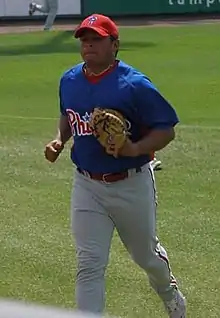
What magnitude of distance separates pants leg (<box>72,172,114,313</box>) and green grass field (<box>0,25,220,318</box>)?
104cm

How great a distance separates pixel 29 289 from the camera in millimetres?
6055

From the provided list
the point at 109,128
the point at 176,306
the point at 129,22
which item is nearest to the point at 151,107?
the point at 109,128

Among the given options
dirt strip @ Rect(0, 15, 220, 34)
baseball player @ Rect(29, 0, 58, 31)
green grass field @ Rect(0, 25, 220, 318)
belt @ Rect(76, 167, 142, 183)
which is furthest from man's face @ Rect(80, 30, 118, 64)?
dirt strip @ Rect(0, 15, 220, 34)

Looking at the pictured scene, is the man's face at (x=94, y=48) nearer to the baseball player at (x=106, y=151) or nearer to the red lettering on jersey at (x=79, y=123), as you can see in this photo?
the baseball player at (x=106, y=151)

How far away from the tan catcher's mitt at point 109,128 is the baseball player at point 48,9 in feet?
80.2

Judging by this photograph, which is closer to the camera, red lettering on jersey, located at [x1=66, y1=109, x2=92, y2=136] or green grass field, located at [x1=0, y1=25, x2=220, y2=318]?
red lettering on jersey, located at [x1=66, y1=109, x2=92, y2=136]

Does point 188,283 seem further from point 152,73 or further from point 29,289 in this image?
point 152,73

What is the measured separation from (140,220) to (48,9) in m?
24.9

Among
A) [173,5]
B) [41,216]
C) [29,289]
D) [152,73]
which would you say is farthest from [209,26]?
[29,289]

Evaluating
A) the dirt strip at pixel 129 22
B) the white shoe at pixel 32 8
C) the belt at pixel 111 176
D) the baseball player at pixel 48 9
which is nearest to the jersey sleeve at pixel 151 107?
the belt at pixel 111 176

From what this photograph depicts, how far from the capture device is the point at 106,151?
178 inches

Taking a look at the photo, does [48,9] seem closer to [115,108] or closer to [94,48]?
[94,48]

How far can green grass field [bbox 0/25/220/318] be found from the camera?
19.7ft

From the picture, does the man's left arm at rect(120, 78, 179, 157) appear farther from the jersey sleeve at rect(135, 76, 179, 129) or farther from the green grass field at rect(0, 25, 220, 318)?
the green grass field at rect(0, 25, 220, 318)
